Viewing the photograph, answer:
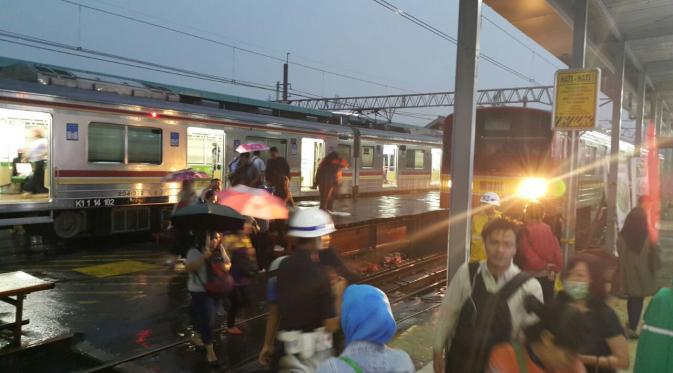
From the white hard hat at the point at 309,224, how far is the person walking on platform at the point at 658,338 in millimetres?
1799

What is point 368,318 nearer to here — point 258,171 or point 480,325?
A: point 480,325

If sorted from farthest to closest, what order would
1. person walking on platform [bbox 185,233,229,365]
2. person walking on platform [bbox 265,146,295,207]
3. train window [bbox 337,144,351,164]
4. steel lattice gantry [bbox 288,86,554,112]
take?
steel lattice gantry [bbox 288,86,554,112], train window [bbox 337,144,351,164], person walking on platform [bbox 265,146,295,207], person walking on platform [bbox 185,233,229,365]

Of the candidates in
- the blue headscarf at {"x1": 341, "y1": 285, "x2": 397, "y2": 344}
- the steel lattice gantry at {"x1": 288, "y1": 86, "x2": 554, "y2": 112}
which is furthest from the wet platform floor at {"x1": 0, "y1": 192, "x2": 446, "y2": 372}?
the steel lattice gantry at {"x1": 288, "y1": 86, "x2": 554, "y2": 112}

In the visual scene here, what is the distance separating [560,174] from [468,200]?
638 centimetres

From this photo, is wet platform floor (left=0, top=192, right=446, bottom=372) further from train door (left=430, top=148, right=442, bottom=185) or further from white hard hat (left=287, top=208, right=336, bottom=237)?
train door (left=430, top=148, right=442, bottom=185)

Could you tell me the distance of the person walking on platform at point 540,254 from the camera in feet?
15.3

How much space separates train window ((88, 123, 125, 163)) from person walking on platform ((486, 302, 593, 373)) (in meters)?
9.75

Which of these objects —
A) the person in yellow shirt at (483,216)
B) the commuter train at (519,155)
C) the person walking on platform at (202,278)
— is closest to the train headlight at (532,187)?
the commuter train at (519,155)

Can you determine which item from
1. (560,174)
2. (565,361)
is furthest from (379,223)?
(565,361)

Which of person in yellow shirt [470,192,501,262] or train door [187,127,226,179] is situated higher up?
train door [187,127,226,179]

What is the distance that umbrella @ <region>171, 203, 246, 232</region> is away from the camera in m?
4.87

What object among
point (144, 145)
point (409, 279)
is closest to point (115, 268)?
point (144, 145)

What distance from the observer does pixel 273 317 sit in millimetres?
3338

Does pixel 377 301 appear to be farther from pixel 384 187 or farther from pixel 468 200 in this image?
pixel 384 187
